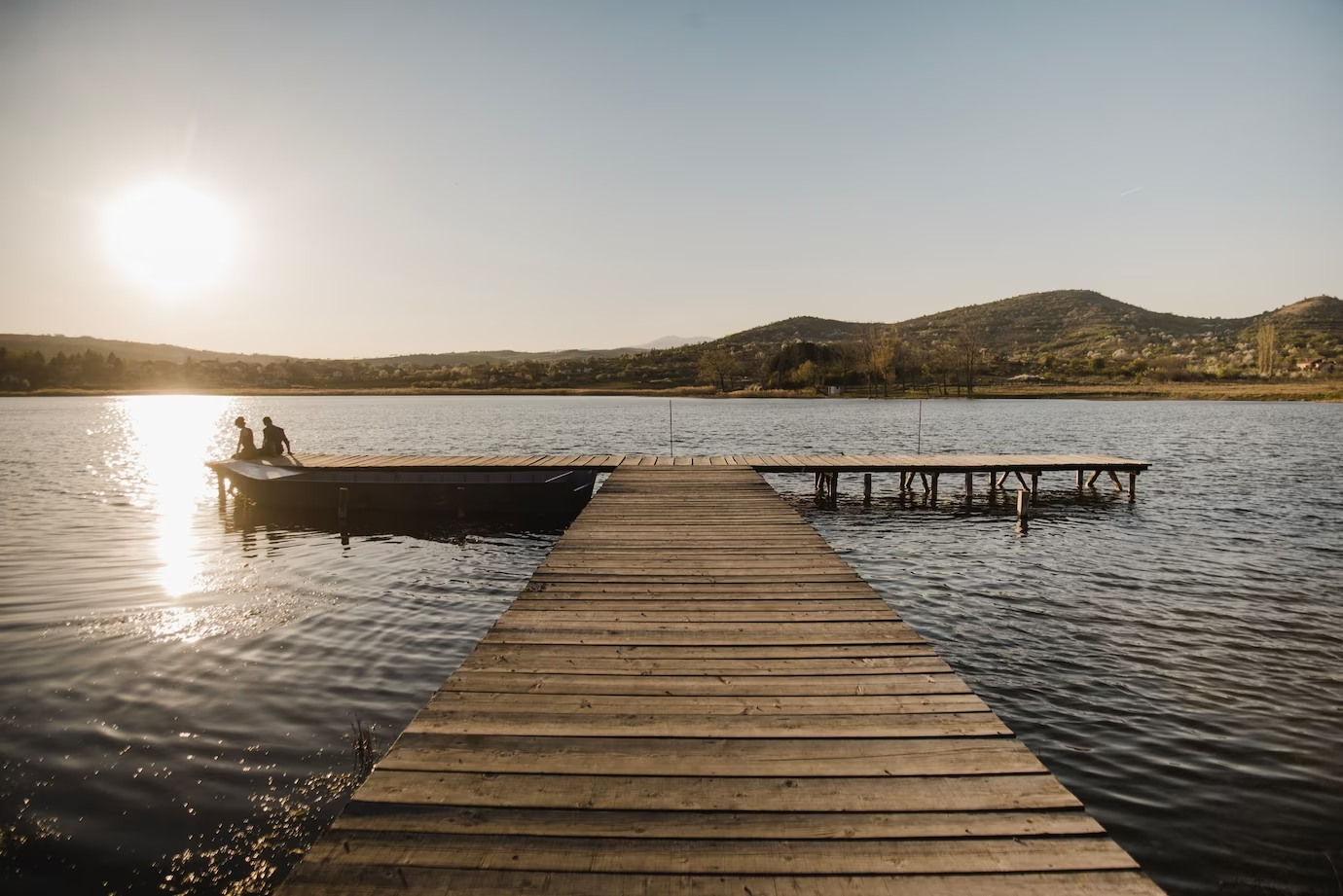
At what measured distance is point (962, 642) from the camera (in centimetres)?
948

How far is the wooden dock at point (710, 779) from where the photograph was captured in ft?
9.78

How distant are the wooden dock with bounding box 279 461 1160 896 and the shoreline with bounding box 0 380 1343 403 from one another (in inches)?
3173

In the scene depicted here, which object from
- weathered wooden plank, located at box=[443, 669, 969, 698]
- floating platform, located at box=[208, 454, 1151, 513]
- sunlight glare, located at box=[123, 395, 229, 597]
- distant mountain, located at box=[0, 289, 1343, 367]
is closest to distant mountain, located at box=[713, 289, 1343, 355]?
distant mountain, located at box=[0, 289, 1343, 367]

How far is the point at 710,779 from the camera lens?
12.3 feet

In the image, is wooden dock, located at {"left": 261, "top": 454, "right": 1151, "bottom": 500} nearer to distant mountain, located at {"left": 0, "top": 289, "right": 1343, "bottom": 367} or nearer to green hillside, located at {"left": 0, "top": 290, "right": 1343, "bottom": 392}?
green hillside, located at {"left": 0, "top": 290, "right": 1343, "bottom": 392}

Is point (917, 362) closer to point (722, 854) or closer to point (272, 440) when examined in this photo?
point (272, 440)

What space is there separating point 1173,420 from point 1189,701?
191 feet

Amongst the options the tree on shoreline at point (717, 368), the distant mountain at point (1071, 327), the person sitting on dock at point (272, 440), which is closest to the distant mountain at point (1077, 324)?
the distant mountain at point (1071, 327)

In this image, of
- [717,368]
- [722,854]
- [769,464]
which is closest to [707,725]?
[722,854]

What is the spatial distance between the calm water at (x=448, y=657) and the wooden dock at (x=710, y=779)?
2229 millimetres

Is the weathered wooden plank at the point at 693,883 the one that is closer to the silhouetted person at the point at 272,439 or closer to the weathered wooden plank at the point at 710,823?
the weathered wooden plank at the point at 710,823

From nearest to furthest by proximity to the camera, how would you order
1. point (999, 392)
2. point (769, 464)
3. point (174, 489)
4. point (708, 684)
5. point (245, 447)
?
point (708, 684) → point (769, 464) → point (245, 447) → point (174, 489) → point (999, 392)

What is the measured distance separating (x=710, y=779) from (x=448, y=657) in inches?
239

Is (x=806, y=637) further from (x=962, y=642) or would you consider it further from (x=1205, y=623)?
(x=1205, y=623)
